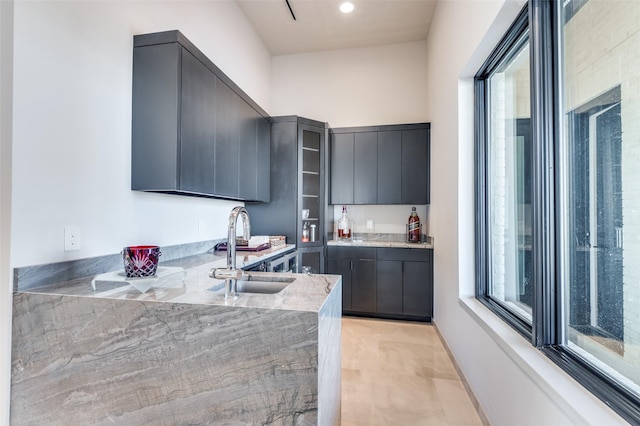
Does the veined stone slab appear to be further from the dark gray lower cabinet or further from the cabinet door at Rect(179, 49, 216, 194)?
the dark gray lower cabinet

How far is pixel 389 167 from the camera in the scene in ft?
11.8

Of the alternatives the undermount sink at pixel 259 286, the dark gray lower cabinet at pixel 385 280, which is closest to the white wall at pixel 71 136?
the undermount sink at pixel 259 286

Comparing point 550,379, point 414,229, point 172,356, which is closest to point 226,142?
point 172,356

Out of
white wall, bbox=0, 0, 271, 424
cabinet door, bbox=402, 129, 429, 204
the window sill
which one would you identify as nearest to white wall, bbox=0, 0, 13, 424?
Answer: white wall, bbox=0, 0, 271, 424

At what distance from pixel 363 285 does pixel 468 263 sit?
1.48 meters

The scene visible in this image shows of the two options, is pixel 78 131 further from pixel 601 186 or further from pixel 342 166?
pixel 342 166

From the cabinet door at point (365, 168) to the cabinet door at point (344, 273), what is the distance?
767 millimetres

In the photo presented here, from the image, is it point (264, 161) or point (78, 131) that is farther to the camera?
point (264, 161)

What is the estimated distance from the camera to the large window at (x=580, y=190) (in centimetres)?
93

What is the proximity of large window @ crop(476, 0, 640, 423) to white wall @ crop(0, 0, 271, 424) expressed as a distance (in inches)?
82.8

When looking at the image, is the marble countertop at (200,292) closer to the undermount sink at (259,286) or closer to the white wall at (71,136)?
the undermount sink at (259,286)

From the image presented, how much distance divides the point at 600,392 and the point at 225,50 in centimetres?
341

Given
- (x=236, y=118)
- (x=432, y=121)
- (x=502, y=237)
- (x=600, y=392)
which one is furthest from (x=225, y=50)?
(x=600, y=392)

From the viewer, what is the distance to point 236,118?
248 centimetres
